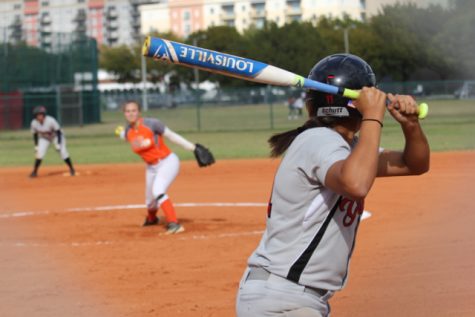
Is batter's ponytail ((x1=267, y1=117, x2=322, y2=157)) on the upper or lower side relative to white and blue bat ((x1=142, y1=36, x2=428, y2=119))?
lower

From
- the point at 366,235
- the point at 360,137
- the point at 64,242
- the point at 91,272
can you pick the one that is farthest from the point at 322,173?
the point at 64,242

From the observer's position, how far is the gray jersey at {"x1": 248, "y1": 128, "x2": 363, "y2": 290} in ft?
10.8

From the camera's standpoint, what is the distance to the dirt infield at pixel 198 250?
6.85 meters

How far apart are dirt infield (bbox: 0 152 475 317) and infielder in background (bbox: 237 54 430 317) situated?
3113 millimetres

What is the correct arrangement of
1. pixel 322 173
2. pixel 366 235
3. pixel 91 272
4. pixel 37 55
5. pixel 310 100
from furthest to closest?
pixel 37 55 → pixel 366 235 → pixel 91 272 → pixel 310 100 → pixel 322 173

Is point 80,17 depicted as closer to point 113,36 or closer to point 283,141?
point 113,36

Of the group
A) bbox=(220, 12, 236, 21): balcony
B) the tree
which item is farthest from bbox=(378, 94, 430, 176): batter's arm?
the tree

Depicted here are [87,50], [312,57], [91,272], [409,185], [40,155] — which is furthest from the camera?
[312,57]

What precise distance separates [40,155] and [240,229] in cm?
Answer: 922

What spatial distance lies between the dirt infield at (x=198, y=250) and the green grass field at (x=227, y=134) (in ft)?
22.5

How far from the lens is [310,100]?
3.49m

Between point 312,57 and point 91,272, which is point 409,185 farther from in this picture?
point 312,57

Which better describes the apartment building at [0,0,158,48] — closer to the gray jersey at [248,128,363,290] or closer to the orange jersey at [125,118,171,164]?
the orange jersey at [125,118,171,164]

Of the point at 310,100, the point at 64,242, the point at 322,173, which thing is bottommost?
the point at 64,242
